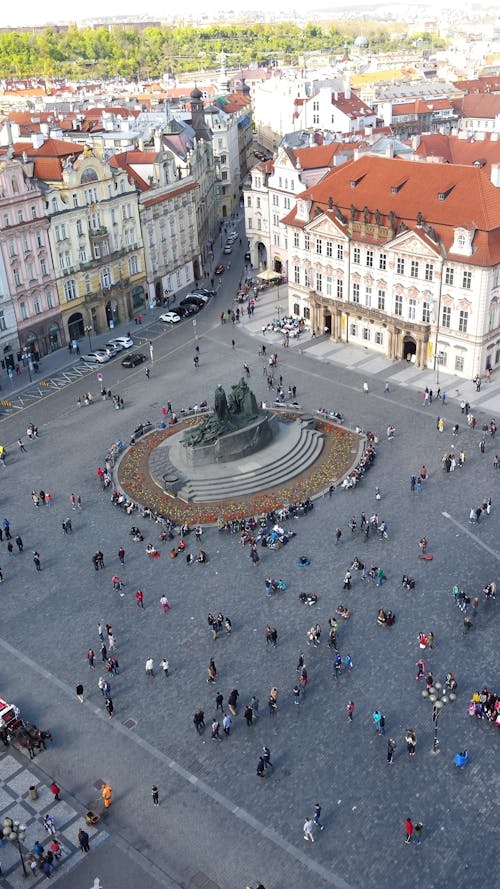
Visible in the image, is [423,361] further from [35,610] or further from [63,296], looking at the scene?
[35,610]

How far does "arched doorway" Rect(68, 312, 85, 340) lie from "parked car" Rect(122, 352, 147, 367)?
891cm

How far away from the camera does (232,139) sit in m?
142

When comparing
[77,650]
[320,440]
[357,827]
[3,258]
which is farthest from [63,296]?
[357,827]

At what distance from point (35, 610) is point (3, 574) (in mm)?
A: 4554

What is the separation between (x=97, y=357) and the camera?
80312 mm

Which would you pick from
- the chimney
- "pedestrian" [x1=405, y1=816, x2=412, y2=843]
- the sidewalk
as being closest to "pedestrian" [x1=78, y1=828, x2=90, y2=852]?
"pedestrian" [x1=405, y1=816, x2=412, y2=843]

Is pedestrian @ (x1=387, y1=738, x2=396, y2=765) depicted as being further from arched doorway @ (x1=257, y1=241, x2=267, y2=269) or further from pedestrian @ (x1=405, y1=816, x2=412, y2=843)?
arched doorway @ (x1=257, y1=241, x2=267, y2=269)

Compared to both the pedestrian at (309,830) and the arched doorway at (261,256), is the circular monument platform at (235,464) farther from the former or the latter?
the arched doorway at (261,256)

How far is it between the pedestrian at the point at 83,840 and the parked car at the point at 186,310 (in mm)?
67029

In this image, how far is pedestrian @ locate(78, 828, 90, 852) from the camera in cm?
3155

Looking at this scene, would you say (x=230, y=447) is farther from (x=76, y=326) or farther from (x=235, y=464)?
(x=76, y=326)

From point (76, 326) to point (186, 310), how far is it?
13.0 m

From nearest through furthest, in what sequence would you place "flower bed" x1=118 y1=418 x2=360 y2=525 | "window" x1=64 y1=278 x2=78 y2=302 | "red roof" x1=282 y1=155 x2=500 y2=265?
"flower bed" x1=118 y1=418 x2=360 y2=525 → "red roof" x1=282 y1=155 x2=500 y2=265 → "window" x1=64 y1=278 x2=78 y2=302

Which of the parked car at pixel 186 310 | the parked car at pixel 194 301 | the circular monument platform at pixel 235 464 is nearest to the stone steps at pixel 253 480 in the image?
the circular monument platform at pixel 235 464
